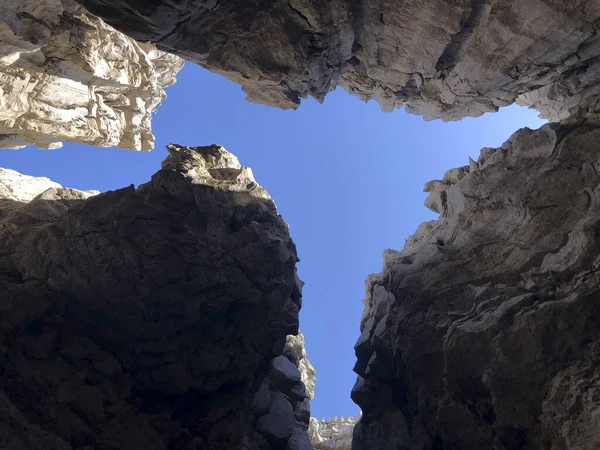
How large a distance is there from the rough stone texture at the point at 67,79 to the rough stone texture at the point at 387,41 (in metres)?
6.63

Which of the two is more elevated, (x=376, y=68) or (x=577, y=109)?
(x=376, y=68)

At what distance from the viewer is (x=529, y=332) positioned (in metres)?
14.9

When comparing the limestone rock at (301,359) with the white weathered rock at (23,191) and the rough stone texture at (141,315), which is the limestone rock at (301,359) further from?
the white weathered rock at (23,191)

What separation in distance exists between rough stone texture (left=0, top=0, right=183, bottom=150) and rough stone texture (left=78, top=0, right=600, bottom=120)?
21.8ft

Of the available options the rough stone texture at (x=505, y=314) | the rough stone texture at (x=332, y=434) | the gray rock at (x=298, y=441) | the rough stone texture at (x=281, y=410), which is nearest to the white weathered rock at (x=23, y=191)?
the rough stone texture at (x=281, y=410)

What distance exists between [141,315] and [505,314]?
1653cm

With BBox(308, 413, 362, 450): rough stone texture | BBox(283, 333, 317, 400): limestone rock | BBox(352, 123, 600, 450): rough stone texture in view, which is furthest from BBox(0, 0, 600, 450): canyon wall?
BBox(308, 413, 362, 450): rough stone texture

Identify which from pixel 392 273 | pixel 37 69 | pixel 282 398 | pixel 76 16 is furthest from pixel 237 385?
pixel 76 16

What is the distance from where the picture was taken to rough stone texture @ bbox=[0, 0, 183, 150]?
738 inches

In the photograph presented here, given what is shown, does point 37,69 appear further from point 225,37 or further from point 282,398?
point 282,398

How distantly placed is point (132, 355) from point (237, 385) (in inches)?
219

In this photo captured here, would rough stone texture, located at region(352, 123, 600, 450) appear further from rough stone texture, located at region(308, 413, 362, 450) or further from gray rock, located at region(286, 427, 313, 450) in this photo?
rough stone texture, located at region(308, 413, 362, 450)

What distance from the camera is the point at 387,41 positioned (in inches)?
731

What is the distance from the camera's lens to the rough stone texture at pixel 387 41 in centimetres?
1507
